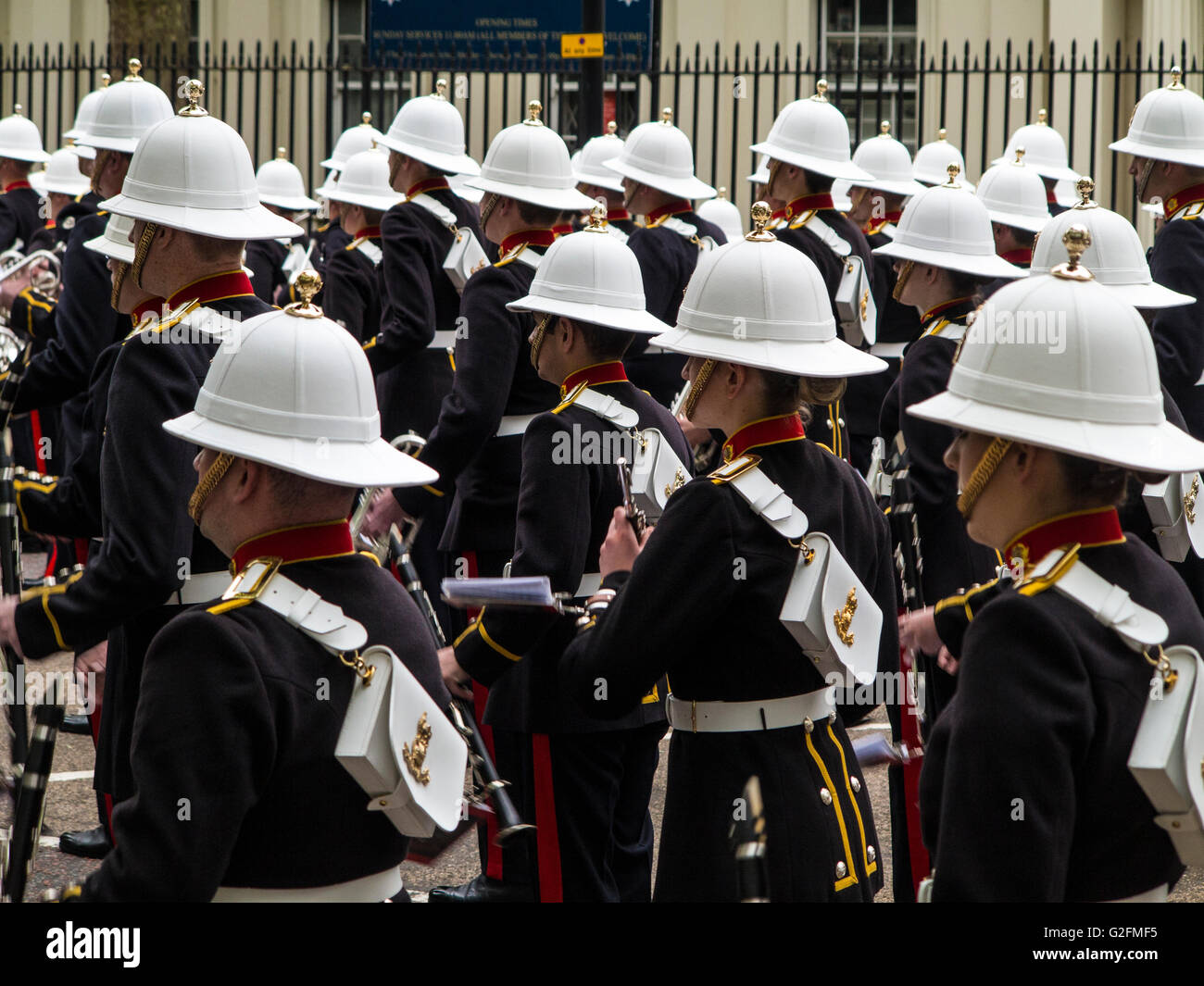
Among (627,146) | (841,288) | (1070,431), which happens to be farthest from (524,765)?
(627,146)

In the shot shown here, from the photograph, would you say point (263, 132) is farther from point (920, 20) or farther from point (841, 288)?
point (841, 288)

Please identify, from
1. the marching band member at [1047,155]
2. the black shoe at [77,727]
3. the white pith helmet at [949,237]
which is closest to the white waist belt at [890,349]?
the white pith helmet at [949,237]

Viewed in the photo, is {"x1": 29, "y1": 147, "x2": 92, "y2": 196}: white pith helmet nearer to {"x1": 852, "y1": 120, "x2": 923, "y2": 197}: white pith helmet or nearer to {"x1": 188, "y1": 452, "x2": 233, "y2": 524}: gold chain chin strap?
{"x1": 852, "y1": 120, "x2": 923, "y2": 197}: white pith helmet

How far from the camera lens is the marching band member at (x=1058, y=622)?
2270 millimetres

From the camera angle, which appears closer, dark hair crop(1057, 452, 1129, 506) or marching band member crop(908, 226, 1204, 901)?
marching band member crop(908, 226, 1204, 901)

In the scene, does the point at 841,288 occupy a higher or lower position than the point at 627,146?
lower

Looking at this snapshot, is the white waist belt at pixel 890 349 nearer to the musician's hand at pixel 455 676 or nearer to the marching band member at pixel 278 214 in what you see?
the marching band member at pixel 278 214

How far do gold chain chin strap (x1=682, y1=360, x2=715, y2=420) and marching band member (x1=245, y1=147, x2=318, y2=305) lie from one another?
6533 millimetres

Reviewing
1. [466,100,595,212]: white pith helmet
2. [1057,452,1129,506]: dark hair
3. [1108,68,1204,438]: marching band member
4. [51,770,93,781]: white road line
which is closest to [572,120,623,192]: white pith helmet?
[466,100,595,212]: white pith helmet

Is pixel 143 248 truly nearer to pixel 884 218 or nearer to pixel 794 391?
pixel 794 391

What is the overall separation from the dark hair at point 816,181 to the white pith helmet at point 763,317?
4276 mm

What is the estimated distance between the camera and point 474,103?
18406 mm

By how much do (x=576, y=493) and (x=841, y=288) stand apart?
3.56 metres

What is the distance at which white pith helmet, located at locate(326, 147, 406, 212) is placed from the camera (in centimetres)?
905
